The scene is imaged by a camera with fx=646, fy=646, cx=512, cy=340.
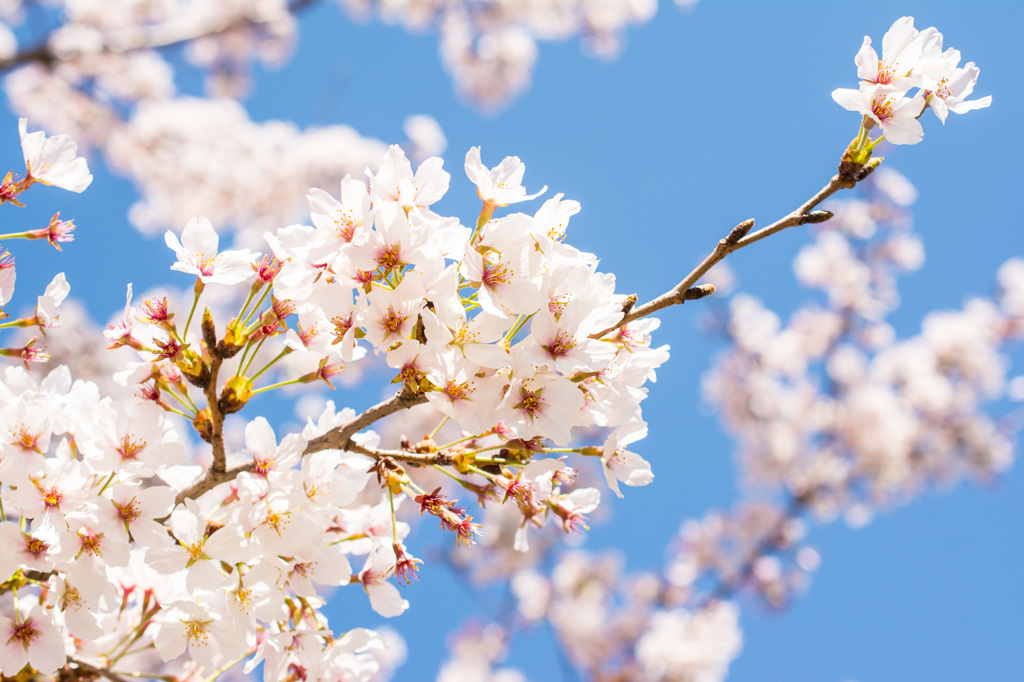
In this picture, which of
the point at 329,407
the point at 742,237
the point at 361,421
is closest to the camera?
the point at 742,237

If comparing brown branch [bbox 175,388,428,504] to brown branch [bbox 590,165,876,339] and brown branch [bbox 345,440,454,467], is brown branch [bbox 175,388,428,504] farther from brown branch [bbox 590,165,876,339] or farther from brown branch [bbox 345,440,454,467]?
brown branch [bbox 590,165,876,339]

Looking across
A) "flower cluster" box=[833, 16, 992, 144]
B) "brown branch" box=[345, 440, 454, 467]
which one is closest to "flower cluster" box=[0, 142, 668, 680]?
"brown branch" box=[345, 440, 454, 467]

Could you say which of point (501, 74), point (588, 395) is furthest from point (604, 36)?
point (588, 395)

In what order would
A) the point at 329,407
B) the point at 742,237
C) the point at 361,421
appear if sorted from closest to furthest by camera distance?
the point at 742,237
the point at 361,421
the point at 329,407

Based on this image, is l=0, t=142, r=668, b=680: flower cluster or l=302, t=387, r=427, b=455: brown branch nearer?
l=0, t=142, r=668, b=680: flower cluster

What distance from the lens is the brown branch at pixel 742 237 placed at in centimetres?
146

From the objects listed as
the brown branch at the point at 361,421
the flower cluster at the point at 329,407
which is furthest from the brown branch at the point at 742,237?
the brown branch at the point at 361,421

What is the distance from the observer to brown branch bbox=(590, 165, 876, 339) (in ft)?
4.78

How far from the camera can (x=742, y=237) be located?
1473 millimetres

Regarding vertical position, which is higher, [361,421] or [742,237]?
[742,237]

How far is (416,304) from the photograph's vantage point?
1.40 meters

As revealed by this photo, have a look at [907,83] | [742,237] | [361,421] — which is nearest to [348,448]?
[361,421]

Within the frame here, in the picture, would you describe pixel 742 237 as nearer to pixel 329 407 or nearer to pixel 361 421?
pixel 361 421

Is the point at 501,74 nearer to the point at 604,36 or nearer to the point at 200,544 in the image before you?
the point at 604,36
